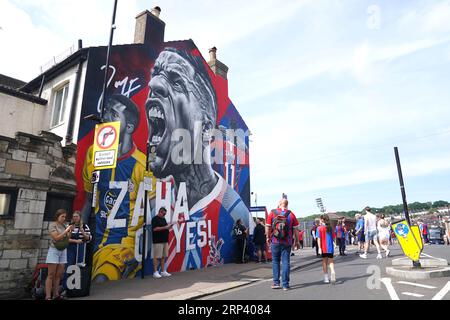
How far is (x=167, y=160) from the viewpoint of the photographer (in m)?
11.3

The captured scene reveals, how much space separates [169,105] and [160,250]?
5.36 metres

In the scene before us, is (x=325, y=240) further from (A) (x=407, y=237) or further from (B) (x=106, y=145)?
(B) (x=106, y=145)

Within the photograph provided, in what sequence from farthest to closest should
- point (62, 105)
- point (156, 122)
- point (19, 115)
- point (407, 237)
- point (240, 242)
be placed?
point (240, 242) → point (19, 115) → point (156, 122) → point (62, 105) → point (407, 237)

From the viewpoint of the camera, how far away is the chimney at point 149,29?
1184cm

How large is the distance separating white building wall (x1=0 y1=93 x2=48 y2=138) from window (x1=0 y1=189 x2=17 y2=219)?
15.5 feet

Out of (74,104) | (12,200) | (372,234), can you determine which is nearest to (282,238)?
(12,200)

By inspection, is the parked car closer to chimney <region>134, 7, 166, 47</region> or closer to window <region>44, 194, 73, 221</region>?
chimney <region>134, 7, 166, 47</region>

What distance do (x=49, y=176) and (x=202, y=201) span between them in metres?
6.38

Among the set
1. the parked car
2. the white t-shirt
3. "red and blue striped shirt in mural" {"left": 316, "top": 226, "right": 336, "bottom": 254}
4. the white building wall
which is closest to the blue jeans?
"red and blue striped shirt in mural" {"left": 316, "top": 226, "right": 336, "bottom": 254}

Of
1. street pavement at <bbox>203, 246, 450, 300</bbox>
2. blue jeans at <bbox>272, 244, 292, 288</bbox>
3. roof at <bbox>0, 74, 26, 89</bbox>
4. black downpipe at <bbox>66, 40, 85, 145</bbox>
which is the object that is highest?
roof at <bbox>0, 74, 26, 89</bbox>

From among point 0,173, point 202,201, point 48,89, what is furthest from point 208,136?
point 0,173

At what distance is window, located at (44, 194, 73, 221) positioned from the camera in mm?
7473

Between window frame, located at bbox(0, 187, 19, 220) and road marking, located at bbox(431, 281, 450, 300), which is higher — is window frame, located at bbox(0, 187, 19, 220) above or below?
above

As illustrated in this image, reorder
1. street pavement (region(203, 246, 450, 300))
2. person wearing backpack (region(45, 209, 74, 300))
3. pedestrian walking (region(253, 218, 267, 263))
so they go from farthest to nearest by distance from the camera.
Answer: pedestrian walking (region(253, 218, 267, 263)) < person wearing backpack (region(45, 209, 74, 300)) < street pavement (region(203, 246, 450, 300))
